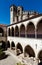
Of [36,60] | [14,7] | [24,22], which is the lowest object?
[36,60]

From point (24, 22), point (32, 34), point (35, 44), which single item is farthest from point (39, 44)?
point (32, 34)

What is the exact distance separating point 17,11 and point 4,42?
46.0ft

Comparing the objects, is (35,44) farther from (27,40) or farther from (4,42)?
(4,42)

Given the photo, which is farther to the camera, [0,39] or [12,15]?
[12,15]

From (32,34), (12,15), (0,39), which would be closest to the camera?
(32,34)

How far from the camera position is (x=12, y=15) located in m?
32.7

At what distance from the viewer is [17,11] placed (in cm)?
3372

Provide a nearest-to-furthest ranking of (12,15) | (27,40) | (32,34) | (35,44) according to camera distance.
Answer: (35,44), (27,40), (32,34), (12,15)

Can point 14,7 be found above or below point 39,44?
above

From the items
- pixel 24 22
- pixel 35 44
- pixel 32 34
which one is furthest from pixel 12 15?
pixel 35 44

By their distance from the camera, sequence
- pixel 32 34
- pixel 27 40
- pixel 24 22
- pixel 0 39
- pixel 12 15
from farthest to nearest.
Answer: pixel 12 15, pixel 0 39, pixel 32 34, pixel 24 22, pixel 27 40

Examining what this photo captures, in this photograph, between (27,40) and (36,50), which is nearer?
(36,50)

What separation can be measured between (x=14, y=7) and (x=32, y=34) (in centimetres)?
1600

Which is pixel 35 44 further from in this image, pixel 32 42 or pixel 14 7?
pixel 14 7
